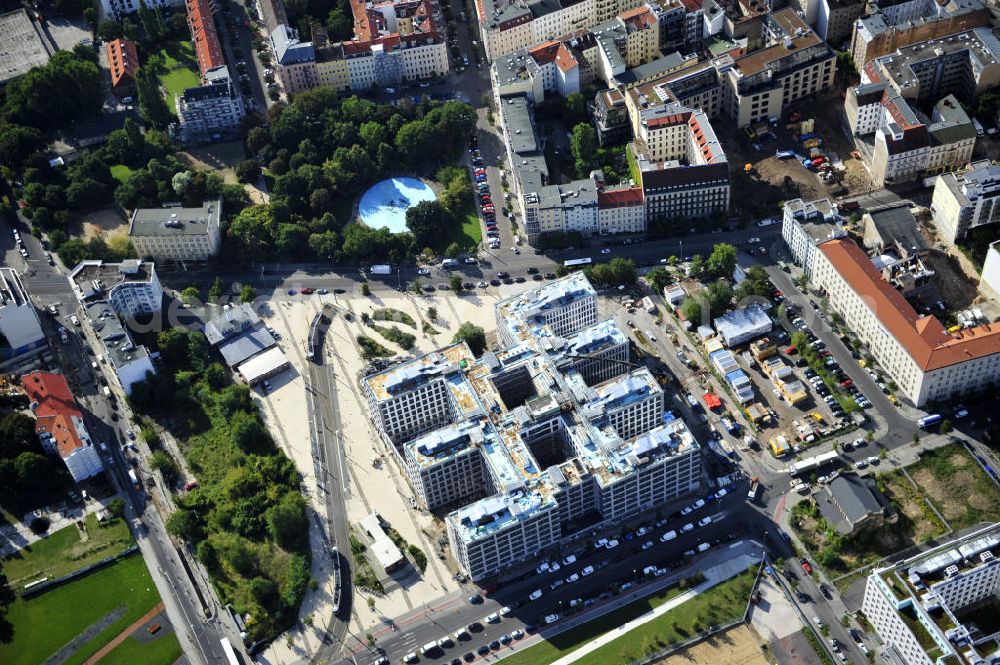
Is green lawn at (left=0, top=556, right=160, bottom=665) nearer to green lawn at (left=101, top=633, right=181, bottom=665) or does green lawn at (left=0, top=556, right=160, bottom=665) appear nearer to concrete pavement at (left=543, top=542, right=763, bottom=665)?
green lawn at (left=101, top=633, right=181, bottom=665)

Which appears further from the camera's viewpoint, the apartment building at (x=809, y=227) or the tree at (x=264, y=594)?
the apartment building at (x=809, y=227)

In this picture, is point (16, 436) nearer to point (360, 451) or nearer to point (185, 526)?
point (185, 526)

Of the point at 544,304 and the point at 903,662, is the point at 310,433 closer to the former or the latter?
the point at 544,304

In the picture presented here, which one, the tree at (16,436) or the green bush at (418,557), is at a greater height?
the tree at (16,436)

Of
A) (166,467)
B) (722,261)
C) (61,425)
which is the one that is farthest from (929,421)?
(61,425)

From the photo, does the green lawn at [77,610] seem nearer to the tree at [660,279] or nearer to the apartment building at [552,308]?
the apartment building at [552,308]

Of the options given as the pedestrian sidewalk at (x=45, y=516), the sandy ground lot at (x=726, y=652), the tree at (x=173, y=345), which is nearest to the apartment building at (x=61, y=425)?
the pedestrian sidewalk at (x=45, y=516)
